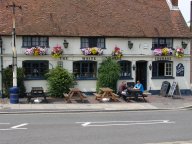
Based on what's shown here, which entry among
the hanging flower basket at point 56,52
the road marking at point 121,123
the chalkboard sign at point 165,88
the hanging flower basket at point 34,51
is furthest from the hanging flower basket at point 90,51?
the road marking at point 121,123

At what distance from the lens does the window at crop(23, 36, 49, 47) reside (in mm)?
25188

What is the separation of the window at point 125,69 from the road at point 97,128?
7.27 meters

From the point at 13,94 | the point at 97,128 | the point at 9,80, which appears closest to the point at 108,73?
the point at 9,80

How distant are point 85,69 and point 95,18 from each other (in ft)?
11.4

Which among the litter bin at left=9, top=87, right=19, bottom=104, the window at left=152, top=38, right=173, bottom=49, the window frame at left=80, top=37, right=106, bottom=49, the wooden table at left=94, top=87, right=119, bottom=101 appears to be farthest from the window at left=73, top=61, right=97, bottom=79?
the litter bin at left=9, top=87, right=19, bottom=104

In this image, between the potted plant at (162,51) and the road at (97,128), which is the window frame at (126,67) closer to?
the potted plant at (162,51)

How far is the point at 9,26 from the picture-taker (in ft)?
81.4

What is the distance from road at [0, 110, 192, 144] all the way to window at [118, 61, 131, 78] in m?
7.27

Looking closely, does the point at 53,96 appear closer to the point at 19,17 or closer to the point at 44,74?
the point at 44,74

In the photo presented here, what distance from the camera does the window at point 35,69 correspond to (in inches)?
998

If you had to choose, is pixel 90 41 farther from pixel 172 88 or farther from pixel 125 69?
pixel 172 88

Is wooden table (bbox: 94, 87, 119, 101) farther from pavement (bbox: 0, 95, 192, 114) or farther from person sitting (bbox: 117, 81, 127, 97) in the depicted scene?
person sitting (bbox: 117, 81, 127, 97)

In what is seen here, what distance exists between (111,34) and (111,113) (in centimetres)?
773

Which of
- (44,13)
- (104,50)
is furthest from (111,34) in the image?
(44,13)
